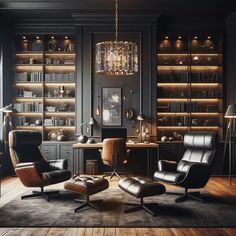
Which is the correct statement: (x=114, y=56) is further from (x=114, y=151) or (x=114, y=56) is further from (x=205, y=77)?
(x=205, y=77)

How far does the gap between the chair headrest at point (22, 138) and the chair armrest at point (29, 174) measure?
517mm

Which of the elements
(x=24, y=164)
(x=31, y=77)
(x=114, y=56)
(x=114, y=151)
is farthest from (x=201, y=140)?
(x=31, y=77)

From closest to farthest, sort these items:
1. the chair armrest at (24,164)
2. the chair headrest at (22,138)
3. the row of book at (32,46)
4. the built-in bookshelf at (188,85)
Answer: the chair armrest at (24,164)
the chair headrest at (22,138)
the built-in bookshelf at (188,85)
the row of book at (32,46)

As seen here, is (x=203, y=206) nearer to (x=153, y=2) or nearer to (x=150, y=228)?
(x=150, y=228)

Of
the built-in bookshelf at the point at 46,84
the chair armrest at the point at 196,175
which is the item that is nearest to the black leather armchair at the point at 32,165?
the chair armrest at the point at 196,175

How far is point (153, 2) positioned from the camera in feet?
23.1

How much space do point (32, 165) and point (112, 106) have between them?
10.3 ft

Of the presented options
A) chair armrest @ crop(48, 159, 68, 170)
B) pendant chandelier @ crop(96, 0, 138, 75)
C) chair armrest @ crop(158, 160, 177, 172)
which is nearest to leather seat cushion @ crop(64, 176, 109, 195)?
chair armrest @ crop(48, 159, 68, 170)

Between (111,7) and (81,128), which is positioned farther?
(81,128)

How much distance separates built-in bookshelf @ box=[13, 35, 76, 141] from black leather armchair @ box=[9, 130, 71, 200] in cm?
207

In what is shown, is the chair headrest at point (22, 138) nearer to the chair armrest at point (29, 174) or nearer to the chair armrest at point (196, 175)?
the chair armrest at point (29, 174)

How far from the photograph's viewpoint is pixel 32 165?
4.99m

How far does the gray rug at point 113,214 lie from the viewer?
3.98m

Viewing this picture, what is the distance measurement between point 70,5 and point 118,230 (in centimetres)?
512
